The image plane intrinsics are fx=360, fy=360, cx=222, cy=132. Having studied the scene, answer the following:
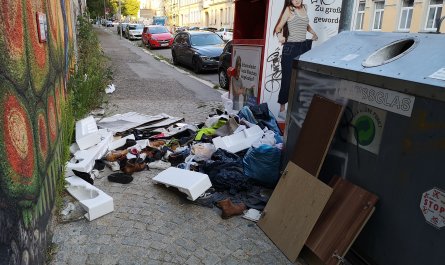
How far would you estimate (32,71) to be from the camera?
2.69m

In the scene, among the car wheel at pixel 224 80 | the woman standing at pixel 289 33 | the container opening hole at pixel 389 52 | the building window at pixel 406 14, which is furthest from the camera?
the building window at pixel 406 14

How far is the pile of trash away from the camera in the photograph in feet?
A: 11.9

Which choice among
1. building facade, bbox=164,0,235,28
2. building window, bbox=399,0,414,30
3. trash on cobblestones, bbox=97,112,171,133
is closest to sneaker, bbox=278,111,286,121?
trash on cobblestones, bbox=97,112,171,133

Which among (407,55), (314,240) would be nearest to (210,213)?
(314,240)

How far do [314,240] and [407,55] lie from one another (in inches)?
59.1

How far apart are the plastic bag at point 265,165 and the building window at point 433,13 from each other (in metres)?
21.0

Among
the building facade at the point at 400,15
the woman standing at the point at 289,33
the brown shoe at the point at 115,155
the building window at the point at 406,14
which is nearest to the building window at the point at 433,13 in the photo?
the building facade at the point at 400,15

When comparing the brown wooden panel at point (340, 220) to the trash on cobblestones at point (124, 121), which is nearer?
the brown wooden panel at point (340, 220)

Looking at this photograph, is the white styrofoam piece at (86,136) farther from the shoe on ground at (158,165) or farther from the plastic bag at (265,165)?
the plastic bag at (265,165)

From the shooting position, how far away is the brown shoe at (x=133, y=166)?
4.33 meters

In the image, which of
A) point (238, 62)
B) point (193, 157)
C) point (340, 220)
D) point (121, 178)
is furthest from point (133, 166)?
point (238, 62)

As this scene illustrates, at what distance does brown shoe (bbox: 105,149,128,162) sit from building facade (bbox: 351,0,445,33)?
685 inches

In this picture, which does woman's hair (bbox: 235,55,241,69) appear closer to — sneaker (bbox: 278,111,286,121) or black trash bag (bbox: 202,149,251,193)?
sneaker (bbox: 278,111,286,121)

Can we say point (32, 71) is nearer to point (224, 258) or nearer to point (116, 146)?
point (224, 258)
